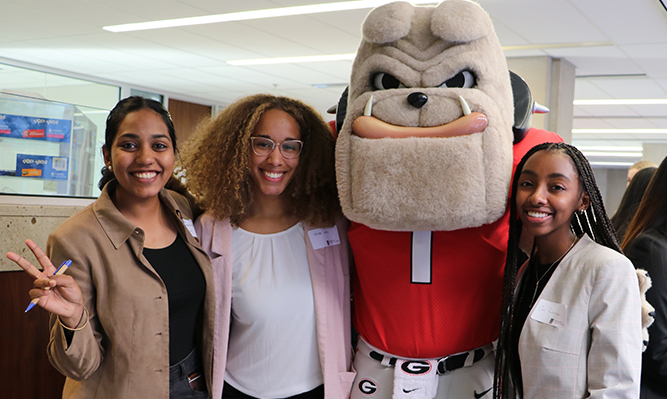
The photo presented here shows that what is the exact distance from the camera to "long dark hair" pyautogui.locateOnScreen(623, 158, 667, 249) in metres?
1.98

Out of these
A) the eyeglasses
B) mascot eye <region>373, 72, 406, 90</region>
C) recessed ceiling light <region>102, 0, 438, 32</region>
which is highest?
recessed ceiling light <region>102, 0, 438, 32</region>

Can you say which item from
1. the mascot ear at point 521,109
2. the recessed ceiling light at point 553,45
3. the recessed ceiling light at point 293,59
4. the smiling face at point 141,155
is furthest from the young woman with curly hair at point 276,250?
the recessed ceiling light at point 293,59

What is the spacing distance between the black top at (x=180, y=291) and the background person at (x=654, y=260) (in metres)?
1.40

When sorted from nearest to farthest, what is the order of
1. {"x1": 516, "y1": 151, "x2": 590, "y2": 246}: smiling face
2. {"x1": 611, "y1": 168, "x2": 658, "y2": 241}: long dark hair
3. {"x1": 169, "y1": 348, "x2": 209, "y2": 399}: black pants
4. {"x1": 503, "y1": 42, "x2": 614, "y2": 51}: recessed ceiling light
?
{"x1": 516, "y1": 151, "x2": 590, "y2": 246}: smiling face, {"x1": 169, "y1": 348, "x2": 209, "y2": 399}: black pants, {"x1": 611, "y1": 168, "x2": 658, "y2": 241}: long dark hair, {"x1": 503, "y1": 42, "x2": 614, "y2": 51}: recessed ceiling light

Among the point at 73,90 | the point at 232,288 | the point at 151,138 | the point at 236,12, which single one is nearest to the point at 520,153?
the point at 232,288

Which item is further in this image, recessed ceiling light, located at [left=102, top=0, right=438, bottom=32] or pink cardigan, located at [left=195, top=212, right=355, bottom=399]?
recessed ceiling light, located at [left=102, top=0, right=438, bottom=32]

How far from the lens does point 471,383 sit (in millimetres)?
1715

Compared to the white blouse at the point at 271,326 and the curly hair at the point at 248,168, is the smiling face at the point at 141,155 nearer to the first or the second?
the curly hair at the point at 248,168

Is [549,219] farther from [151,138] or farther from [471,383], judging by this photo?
[151,138]

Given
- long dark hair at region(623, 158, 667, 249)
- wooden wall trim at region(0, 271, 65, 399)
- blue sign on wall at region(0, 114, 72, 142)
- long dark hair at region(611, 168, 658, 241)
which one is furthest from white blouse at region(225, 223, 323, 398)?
blue sign on wall at region(0, 114, 72, 142)

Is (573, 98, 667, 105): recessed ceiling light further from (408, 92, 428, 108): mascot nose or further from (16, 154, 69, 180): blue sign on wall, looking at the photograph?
(408, 92, 428, 108): mascot nose

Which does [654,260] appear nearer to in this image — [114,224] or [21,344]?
[114,224]

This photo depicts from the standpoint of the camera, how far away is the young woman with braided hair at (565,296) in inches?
52.8

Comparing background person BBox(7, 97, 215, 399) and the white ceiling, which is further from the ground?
the white ceiling
